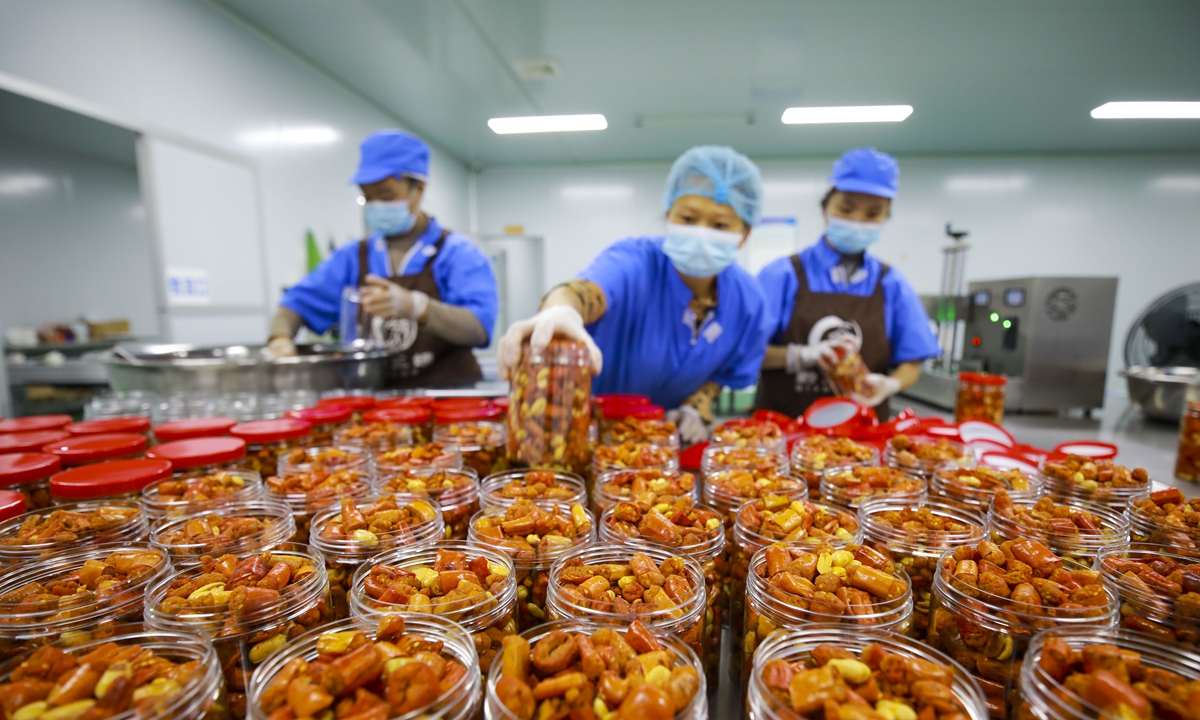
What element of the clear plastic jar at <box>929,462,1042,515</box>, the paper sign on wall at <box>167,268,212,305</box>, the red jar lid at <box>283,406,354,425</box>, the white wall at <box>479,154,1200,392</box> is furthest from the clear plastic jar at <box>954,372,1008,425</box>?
the white wall at <box>479,154,1200,392</box>

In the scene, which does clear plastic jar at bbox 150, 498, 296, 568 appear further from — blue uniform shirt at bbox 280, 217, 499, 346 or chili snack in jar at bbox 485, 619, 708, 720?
blue uniform shirt at bbox 280, 217, 499, 346

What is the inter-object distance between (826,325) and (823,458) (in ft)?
6.07

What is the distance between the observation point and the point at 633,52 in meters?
3.77

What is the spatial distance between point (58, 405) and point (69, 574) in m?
3.37

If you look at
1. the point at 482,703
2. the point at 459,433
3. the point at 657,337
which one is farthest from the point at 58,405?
the point at 482,703

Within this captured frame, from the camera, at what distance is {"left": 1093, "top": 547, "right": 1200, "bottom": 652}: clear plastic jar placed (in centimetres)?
66

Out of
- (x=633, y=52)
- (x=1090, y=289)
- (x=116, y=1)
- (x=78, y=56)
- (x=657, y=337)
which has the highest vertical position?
(x=633, y=52)

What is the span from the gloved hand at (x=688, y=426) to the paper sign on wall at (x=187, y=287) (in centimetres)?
329

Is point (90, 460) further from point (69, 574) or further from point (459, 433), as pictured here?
point (459, 433)

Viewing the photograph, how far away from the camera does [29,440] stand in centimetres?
120

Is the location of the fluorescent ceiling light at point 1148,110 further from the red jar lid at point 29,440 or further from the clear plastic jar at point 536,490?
the red jar lid at point 29,440

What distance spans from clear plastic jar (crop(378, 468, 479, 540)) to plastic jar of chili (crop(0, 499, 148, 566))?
1.29 ft

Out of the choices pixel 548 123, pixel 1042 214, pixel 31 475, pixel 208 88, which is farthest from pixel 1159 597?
pixel 1042 214

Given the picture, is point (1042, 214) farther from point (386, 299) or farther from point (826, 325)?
point (386, 299)
